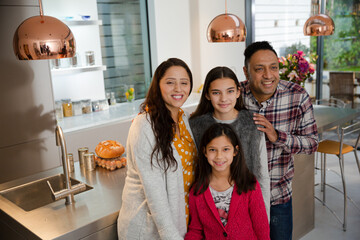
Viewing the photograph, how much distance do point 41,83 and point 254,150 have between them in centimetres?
222

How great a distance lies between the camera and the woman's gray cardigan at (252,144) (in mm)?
1776

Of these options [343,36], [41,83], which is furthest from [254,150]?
[343,36]

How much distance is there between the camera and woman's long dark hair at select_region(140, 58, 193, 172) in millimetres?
1577

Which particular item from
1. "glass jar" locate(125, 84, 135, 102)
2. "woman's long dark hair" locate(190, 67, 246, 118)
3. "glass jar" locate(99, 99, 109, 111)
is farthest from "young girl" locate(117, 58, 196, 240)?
"glass jar" locate(125, 84, 135, 102)

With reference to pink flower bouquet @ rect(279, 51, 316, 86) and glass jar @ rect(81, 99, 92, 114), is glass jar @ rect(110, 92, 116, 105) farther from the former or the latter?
pink flower bouquet @ rect(279, 51, 316, 86)

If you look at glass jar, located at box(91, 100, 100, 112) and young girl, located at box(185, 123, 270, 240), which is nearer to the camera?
young girl, located at box(185, 123, 270, 240)

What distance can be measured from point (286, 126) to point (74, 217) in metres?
1.18

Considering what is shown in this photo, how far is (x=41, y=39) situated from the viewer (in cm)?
158

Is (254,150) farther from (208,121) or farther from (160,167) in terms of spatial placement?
(160,167)

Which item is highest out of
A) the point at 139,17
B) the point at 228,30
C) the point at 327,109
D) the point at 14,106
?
the point at 139,17

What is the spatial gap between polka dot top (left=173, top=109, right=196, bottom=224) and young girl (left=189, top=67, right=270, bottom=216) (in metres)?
0.08

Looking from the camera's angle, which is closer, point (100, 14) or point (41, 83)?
point (41, 83)

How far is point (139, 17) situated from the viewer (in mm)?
4840

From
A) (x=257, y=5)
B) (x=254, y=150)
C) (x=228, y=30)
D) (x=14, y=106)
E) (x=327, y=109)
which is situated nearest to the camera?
(x=254, y=150)
